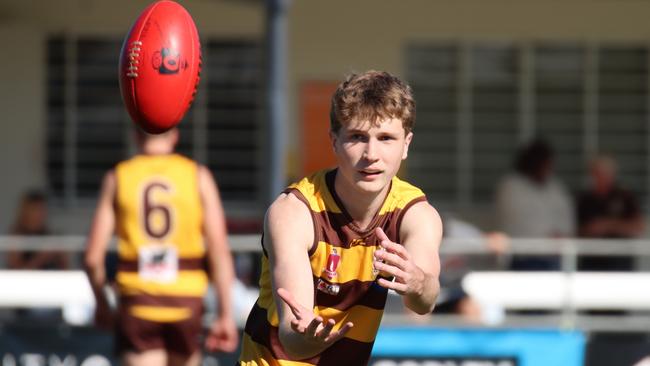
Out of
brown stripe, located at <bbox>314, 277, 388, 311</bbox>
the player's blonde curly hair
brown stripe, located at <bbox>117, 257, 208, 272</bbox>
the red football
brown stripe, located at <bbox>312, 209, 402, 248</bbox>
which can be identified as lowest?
brown stripe, located at <bbox>117, 257, 208, 272</bbox>

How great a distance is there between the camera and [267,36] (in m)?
9.71

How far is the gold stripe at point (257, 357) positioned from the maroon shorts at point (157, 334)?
8.58 ft

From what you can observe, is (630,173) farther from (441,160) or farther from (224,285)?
(224,285)

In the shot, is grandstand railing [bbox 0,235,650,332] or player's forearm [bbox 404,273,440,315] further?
grandstand railing [bbox 0,235,650,332]

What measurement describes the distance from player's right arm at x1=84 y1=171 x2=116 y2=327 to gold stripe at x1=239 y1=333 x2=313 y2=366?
270 centimetres

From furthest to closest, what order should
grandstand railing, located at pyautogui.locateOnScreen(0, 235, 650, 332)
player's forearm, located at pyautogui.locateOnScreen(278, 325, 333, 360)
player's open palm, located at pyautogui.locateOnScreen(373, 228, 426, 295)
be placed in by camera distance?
grandstand railing, located at pyautogui.locateOnScreen(0, 235, 650, 332) → player's forearm, located at pyautogui.locateOnScreen(278, 325, 333, 360) → player's open palm, located at pyautogui.locateOnScreen(373, 228, 426, 295)

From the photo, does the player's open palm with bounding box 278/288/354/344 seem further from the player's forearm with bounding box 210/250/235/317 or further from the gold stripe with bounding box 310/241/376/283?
the player's forearm with bounding box 210/250/235/317

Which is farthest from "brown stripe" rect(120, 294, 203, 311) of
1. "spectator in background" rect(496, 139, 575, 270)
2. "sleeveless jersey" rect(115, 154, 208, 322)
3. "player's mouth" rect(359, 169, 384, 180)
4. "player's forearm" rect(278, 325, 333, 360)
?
"spectator in background" rect(496, 139, 575, 270)

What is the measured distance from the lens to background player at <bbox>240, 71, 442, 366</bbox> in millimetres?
4160

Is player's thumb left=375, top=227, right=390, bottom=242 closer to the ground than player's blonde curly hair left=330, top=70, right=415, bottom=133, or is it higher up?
closer to the ground

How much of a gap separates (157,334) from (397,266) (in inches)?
135

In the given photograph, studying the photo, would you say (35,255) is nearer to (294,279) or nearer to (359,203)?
(359,203)

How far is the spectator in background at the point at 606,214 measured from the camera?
36.7 feet

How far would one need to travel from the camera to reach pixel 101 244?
717 cm
